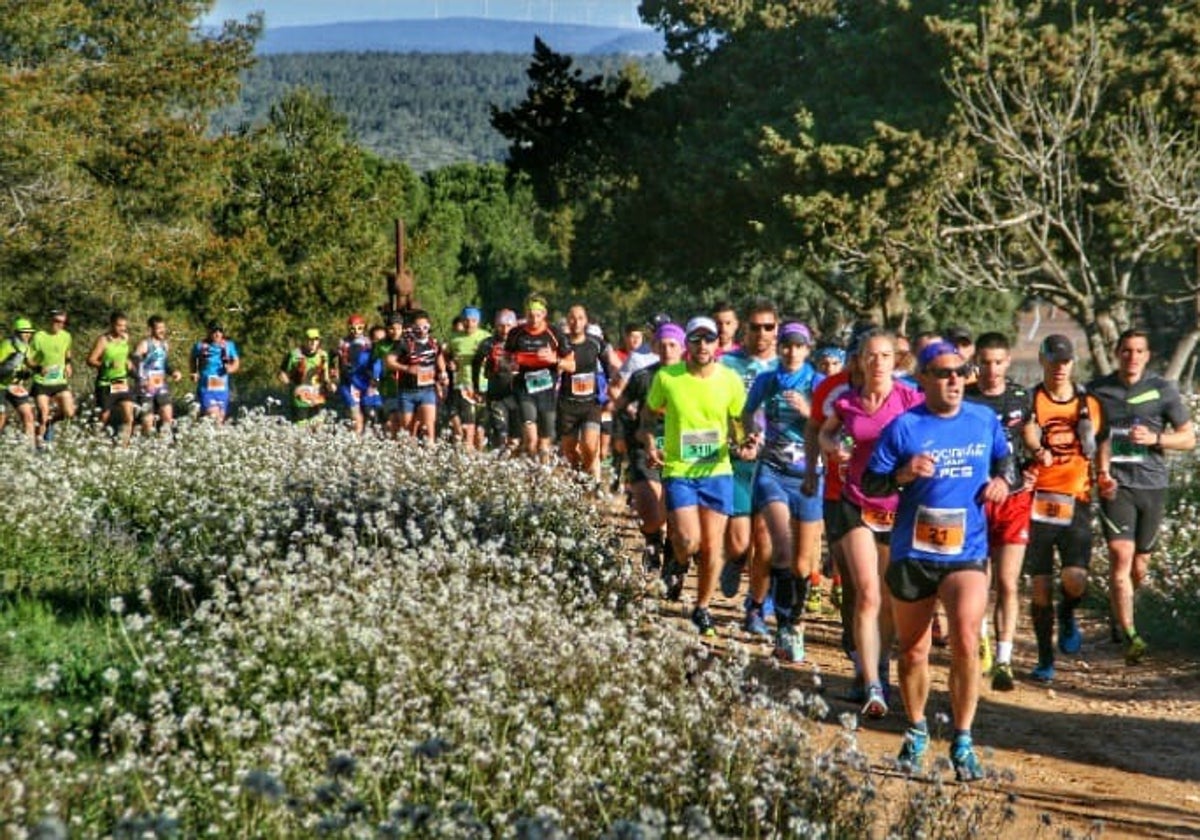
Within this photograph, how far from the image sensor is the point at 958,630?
7.57 m

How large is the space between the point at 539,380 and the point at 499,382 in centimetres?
81

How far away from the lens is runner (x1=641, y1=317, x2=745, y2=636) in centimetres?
1048

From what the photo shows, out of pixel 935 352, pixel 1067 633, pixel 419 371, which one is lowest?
pixel 1067 633

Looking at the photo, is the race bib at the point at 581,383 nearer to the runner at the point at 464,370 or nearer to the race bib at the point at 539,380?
the race bib at the point at 539,380

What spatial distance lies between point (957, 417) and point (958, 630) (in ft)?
3.23

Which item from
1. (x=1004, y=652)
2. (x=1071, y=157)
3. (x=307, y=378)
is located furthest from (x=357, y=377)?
(x=1004, y=652)

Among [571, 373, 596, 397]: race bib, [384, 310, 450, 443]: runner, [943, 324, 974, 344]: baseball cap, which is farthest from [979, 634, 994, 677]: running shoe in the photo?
[384, 310, 450, 443]: runner

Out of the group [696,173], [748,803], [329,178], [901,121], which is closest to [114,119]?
[329,178]

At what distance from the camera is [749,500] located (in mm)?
10891

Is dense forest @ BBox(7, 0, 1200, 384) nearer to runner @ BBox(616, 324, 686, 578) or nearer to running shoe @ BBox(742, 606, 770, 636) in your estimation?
runner @ BBox(616, 324, 686, 578)

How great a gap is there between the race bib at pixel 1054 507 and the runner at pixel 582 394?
638 centimetres

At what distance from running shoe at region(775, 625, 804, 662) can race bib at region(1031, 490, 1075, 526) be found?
68.6 inches

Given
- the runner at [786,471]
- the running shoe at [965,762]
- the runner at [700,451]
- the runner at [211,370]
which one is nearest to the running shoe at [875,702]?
the running shoe at [965,762]

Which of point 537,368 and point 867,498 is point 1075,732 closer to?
point 867,498
